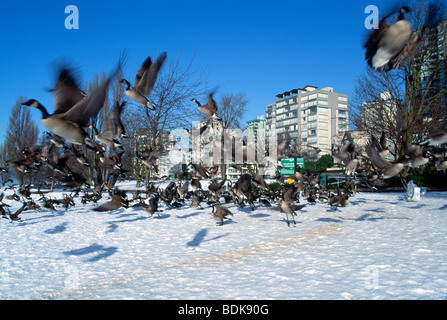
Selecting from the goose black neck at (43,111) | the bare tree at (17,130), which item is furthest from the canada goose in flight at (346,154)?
the bare tree at (17,130)

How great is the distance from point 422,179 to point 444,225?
1361 centimetres

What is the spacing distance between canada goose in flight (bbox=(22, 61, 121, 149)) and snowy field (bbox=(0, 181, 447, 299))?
1.94 m

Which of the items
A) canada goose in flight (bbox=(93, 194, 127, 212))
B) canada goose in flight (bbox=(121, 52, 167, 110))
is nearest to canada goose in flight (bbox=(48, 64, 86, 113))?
canada goose in flight (bbox=(121, 52, 167, 110))

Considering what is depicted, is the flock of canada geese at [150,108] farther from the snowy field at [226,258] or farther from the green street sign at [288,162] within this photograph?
the green street sign at [288,162]

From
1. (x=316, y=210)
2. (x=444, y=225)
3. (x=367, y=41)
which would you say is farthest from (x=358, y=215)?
(x=367, y=41)

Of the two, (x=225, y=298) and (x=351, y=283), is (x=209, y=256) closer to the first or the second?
(x=225, y=298)

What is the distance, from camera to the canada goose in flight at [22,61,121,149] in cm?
353

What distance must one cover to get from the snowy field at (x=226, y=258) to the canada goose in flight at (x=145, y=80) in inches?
107

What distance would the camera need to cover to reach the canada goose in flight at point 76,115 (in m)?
3.53

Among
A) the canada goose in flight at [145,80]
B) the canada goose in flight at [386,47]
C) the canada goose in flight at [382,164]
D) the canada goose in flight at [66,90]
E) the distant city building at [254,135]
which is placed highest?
the distant city building at [254,135]

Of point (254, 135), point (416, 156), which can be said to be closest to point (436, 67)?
point (416, 156)

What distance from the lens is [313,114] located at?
97.0 m

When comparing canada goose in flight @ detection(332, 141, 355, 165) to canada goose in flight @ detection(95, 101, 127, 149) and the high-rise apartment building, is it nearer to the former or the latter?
canada goose in flight @ detection(95, 101, 127, 149)

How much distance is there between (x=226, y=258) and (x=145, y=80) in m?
3.39
